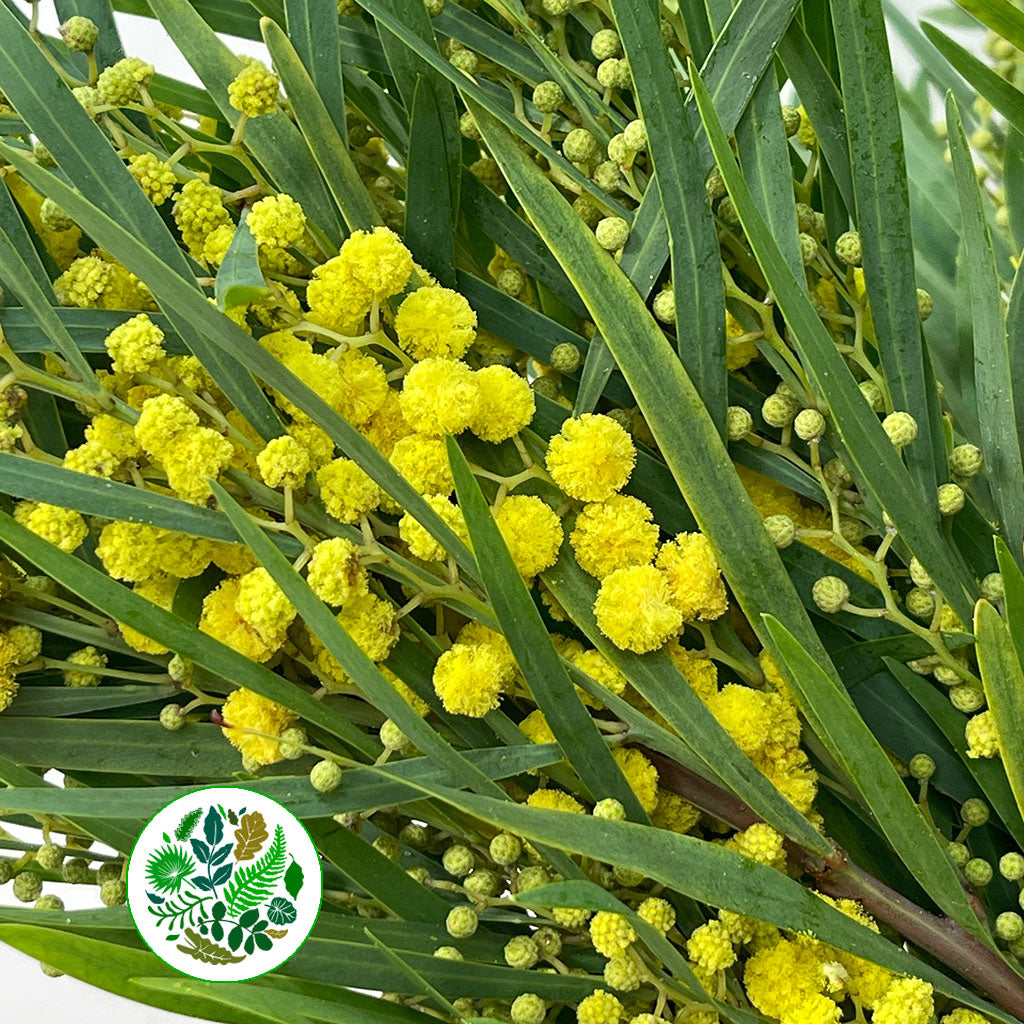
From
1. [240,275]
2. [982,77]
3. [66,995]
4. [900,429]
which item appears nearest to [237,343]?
[240,275]

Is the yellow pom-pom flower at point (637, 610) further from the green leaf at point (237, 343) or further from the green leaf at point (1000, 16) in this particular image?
the green leaf at point (1000, 16)

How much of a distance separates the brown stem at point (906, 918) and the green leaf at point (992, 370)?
0.47 feet

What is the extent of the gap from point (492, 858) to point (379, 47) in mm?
341

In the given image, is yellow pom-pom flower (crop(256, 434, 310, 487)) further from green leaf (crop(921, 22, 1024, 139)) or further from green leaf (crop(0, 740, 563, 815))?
green leaf (crop(921, 22, 1024, 139))

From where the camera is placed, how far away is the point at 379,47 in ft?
1.68

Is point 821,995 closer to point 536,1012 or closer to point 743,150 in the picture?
point 536,1012

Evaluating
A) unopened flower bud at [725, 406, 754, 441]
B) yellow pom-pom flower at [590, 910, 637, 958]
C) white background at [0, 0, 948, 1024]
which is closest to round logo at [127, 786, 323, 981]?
yellow pom-pom flower at [590, 910, 637, 958]

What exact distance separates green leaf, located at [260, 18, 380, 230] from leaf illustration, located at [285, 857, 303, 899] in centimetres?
24

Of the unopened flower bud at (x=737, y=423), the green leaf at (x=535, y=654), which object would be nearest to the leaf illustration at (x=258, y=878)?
the green leaf at (x=535, y=654)

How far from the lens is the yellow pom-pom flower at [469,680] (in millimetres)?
395

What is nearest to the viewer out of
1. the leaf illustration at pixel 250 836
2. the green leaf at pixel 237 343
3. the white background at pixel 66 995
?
the green leaf at pixel 237 343

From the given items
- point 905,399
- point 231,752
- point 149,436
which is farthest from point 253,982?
point 905,399

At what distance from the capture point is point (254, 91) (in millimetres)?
436

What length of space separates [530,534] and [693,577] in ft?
0.19
